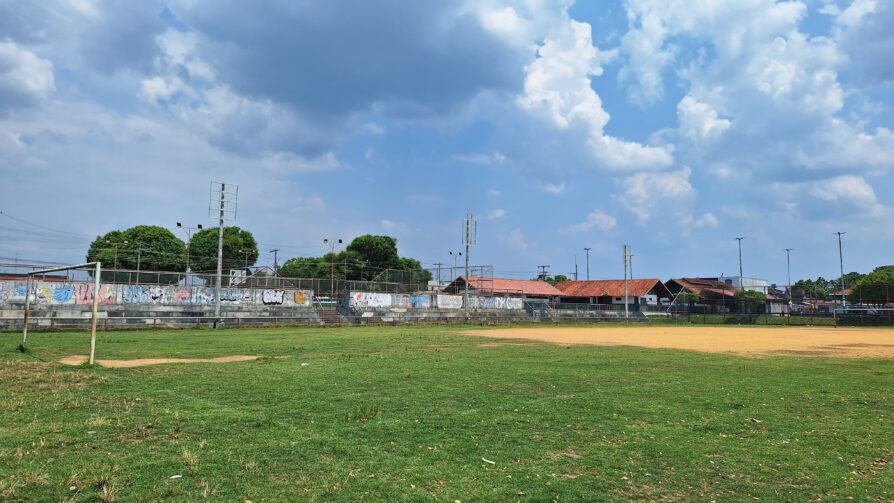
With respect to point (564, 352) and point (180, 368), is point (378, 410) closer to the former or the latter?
point (180, 368)

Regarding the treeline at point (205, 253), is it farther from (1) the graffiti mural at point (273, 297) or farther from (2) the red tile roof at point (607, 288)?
(2) the red tile roof at point (607, 288)

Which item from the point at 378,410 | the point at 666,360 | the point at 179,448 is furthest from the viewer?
the point at 666,360

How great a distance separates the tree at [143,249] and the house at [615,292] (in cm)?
6643

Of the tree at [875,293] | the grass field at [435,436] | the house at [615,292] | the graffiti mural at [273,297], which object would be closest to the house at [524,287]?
the house at [615,292]

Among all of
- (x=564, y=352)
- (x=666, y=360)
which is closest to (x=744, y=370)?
(x=666, y=360)

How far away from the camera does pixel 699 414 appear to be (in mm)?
9336

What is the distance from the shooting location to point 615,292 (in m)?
92.8

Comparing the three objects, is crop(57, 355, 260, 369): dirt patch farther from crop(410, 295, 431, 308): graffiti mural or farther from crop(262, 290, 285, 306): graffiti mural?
crop(410, 295, 431, 308): graffiti mural

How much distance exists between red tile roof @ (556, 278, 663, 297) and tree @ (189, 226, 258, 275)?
56995 millimetres

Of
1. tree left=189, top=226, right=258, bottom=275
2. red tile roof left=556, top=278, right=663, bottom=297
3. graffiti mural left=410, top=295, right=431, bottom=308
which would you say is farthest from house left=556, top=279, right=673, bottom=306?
tree left=189, top=226, right=258, bottom=275

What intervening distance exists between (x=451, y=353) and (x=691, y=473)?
14.9 metres

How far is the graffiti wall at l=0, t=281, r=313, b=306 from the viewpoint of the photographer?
3500 cm

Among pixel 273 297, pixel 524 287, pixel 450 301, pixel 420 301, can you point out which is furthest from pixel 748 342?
pixel 524 287

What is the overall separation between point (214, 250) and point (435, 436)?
91.8 m
